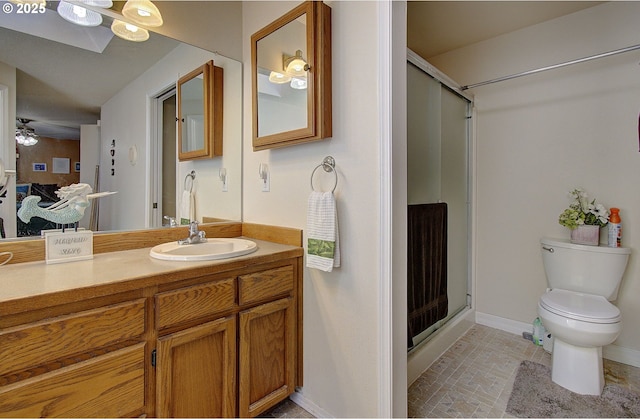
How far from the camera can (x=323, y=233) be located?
1.33 m

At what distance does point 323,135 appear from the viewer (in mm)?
1333

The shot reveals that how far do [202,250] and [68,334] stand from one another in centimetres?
67

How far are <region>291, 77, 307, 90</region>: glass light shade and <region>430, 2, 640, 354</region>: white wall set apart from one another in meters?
1.79

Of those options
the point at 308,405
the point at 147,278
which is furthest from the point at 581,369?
the point at 147,278

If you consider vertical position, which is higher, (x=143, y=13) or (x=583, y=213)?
(x=143, y=13)

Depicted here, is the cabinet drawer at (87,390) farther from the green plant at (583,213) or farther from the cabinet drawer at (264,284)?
the green plant at (583,213)

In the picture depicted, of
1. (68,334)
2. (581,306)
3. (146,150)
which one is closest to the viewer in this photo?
(68,334)

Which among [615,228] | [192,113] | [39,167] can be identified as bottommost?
[615,228]

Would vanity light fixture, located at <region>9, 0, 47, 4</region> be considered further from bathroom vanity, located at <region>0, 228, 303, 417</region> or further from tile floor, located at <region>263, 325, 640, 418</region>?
tile floor, located at <region>263, 325, 640, 418</region>

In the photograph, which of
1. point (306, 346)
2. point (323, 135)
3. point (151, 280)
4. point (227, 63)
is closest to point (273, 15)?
point (227, 63)

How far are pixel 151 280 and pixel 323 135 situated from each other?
0.88 meters

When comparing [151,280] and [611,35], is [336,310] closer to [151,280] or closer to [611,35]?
[151,280]

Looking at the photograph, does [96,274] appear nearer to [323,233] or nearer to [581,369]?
[323,233]

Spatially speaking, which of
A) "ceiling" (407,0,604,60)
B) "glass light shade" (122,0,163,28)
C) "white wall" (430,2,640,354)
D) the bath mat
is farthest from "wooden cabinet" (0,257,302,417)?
"ceiling" (407,0,604,60)
